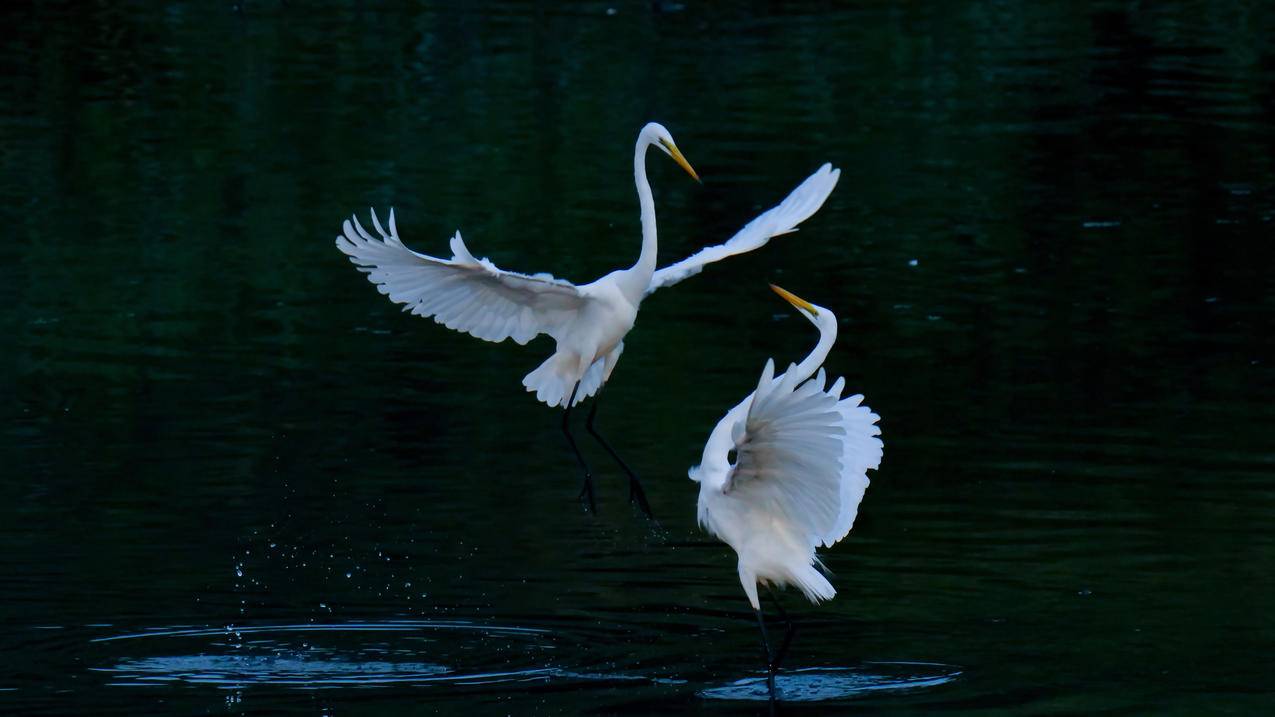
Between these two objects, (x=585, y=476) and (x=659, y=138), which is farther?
(x=585, y=476)

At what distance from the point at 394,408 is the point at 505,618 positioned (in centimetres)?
346

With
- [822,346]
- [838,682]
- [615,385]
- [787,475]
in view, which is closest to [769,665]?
[838,682]

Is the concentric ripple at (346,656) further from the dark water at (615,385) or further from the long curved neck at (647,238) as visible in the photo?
the long curved neck at (647,238)

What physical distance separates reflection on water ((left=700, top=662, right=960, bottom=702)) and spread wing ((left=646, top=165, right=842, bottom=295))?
2004mm

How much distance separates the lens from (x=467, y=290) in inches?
351

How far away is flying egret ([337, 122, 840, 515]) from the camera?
28.8 feet

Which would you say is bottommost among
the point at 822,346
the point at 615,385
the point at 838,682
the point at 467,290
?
the point at 838,682

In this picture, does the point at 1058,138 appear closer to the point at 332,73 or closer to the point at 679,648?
the point at 332,73

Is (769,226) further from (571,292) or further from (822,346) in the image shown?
(822,346)

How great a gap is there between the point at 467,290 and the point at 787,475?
222 centimetres

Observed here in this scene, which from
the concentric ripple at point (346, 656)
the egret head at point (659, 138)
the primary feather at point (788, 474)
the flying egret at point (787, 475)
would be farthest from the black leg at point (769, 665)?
the egret head at point (659, 138)

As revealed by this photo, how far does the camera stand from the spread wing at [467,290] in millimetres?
8406

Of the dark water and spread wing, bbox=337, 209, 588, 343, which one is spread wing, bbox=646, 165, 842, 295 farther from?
the dark water

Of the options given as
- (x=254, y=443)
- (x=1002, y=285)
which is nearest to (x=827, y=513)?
(x=254, y=443)
